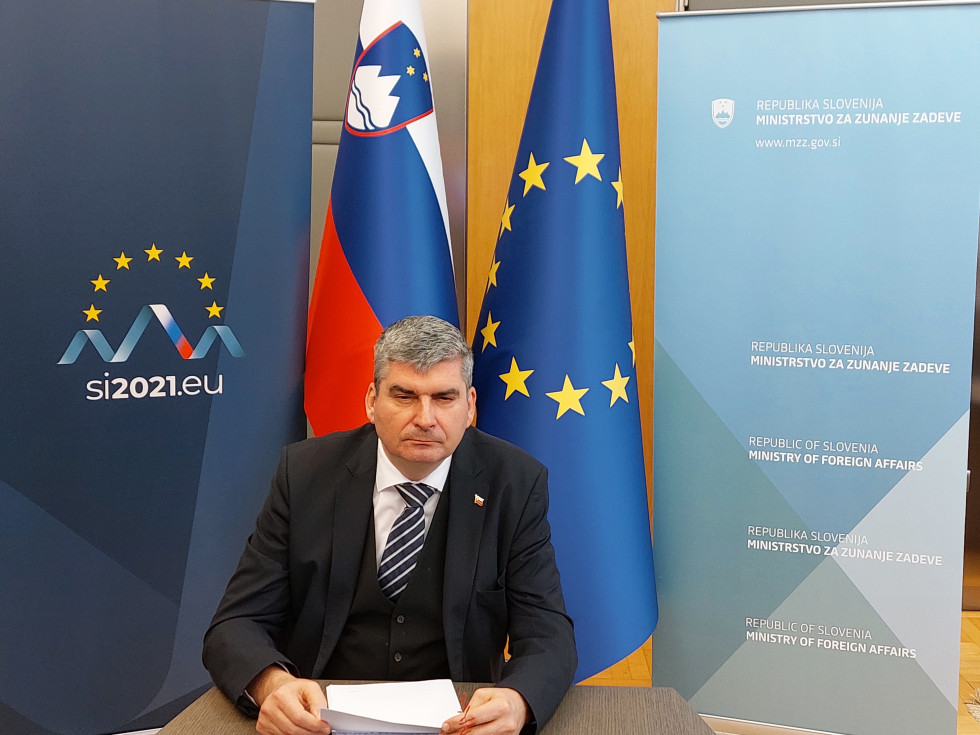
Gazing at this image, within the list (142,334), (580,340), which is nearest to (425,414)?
(580,340)

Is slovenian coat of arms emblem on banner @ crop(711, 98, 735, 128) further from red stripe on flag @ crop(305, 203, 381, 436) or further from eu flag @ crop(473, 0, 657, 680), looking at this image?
red stripe on flag @ crop(305, 203, 381, 436)

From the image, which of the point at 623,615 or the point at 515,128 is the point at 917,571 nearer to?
the point at 623,615

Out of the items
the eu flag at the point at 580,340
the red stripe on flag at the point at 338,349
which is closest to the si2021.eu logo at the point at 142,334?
the red stripe on flag at the point at 338,349

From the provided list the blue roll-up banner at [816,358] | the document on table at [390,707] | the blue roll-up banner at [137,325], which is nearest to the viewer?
the document on table at [390,707]

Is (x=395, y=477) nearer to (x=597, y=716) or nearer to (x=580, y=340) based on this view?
(x=597, y=716)

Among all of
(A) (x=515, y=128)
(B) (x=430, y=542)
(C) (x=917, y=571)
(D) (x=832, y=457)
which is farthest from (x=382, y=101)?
(C) (x=917, y=571)

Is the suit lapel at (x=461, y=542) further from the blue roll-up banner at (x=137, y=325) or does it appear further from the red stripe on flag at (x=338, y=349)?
the blue roll-up banner at (x=137, y=325)

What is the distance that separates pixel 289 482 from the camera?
1736mm

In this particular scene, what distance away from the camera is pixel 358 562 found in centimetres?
168

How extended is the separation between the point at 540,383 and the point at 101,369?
4.01 feet

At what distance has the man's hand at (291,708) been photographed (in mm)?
1257


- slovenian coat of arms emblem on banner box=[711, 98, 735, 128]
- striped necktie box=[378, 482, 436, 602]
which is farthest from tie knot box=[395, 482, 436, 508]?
slovenian coat of arms emblem on banner box=[711, 98, 735, 128]

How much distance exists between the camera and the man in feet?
5.39

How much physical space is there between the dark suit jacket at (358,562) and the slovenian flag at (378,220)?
37.3 inches
